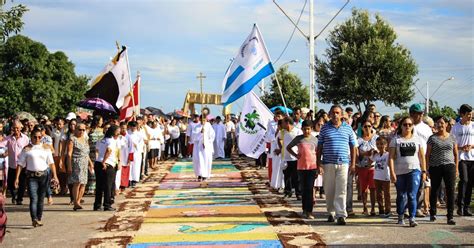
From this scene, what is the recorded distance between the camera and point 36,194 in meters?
12.6

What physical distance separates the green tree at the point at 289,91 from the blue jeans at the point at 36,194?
41.7m

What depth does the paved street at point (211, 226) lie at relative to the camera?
34.1 feet

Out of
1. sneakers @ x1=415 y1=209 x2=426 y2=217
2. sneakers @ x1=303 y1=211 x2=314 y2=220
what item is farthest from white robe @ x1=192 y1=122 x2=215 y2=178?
sneakers @ x1=415 y1=209 x2=426 y2=217

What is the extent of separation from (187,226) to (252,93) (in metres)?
9.48

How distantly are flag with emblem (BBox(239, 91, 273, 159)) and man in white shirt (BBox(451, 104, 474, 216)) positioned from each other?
7.76 meters

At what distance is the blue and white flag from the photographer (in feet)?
68.0

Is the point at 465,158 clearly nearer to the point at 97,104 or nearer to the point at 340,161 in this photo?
the point at 340,161

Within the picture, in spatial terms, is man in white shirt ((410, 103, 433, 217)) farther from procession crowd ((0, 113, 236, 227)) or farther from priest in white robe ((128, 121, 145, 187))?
priest in white robe ((128, 121, 145, 187))

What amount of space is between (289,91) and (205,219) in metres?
43.8

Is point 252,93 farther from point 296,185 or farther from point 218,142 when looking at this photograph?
point 218,142

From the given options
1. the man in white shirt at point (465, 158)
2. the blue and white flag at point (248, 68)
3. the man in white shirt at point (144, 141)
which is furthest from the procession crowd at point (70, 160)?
the man in white shirt at point (465, 158)

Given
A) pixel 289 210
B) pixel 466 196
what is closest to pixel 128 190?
pixel 289 210

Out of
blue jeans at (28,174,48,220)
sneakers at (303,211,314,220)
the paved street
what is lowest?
the paved street

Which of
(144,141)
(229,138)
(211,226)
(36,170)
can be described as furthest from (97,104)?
(229,138)
